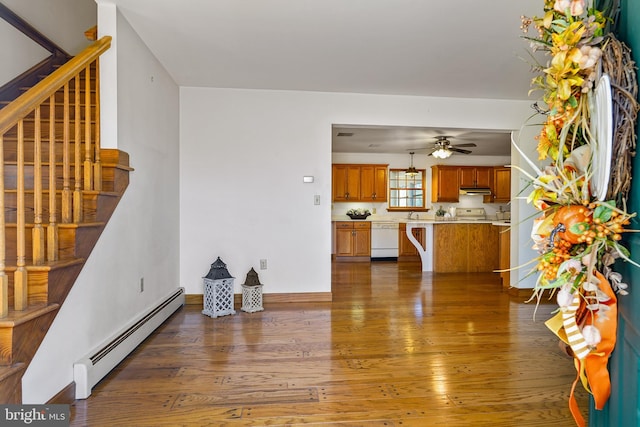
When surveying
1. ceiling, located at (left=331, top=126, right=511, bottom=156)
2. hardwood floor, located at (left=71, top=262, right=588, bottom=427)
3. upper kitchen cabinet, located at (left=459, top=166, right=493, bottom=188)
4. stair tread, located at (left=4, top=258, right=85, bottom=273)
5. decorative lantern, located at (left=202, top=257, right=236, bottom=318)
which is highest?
ceiling, located at (left=331, top=126, right=511, bottom=156)

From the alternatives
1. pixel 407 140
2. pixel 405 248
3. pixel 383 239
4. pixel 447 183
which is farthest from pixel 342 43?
pixel 447 183

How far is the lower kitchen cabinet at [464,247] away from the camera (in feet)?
18.6

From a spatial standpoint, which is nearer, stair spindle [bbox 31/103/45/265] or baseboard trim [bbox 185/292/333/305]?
stair spindle [bbox 31/103/45/265]

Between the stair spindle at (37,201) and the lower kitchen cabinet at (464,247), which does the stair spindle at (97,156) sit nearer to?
the stair spindle at (37,201)

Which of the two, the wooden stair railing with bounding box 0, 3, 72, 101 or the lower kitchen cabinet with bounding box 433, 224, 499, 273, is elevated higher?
the wooden stair railing with bounding box 0, 3, 72, 101

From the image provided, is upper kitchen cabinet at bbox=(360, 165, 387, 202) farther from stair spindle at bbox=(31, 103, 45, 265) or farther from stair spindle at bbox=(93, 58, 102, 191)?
stair spindle at bbox=(31, 103, 45, 265)

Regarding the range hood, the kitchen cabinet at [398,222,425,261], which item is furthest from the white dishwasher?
the range hood

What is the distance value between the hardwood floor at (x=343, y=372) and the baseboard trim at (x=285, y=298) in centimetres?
19

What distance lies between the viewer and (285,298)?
150 inches

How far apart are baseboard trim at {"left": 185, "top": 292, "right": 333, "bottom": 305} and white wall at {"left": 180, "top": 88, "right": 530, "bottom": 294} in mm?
58

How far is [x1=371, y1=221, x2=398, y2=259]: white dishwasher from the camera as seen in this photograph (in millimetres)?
7348

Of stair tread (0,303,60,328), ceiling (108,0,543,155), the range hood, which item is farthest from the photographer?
the range hood

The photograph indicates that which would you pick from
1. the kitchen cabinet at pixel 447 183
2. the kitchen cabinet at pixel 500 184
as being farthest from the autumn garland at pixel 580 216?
the kitchen cabinet at pixel 500 184

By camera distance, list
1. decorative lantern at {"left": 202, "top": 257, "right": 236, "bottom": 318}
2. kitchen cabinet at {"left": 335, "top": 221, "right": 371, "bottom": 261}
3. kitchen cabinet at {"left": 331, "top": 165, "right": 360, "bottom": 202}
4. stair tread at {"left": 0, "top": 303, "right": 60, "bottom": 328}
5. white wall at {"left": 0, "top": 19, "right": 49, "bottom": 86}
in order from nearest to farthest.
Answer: stair tread at {"left": 0, "top": 303, "right": 60, "bottom": 328} < white wall at {"left": 0, "top": 19, "right": 49, "bottom": 86} < decorative lantern at {"left": 202, "top": 257, "right": 236, "bottom": 318} < kitchen cabinet at {"left": 335, "top": 221, "right": 371, "bottom": 261} < kitchen cabinet at {"left": 331, "top": 165, "right": 360, "bottom": 202}
